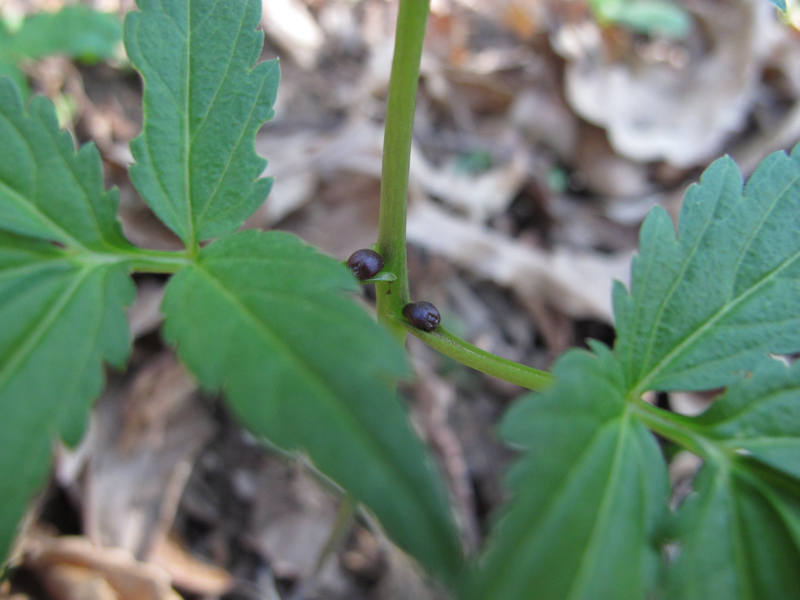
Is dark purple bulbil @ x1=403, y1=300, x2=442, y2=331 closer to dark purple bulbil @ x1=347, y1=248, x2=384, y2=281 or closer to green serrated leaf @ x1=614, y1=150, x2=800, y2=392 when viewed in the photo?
dark purple bulbil @ x1=347, y1=248, x2=384, y2=281

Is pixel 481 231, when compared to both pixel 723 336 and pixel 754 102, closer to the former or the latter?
pixel 723 336

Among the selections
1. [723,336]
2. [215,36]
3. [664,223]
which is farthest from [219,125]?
[723,336]

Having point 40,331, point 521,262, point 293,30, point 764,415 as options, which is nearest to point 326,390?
point 40,331

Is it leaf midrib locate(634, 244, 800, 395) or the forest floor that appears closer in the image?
leaf midrib locate(634, 244, 800, 395)

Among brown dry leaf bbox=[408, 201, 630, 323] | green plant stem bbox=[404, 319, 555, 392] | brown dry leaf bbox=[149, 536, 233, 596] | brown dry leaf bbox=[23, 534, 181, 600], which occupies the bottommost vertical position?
brown dry leaf bbox=[23, 534, 181, 600]

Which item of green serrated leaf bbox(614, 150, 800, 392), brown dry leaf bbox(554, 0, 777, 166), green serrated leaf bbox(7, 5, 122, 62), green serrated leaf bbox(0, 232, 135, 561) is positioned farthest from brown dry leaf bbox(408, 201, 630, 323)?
green serrated leaf bbox(7, 5, 122, 62)

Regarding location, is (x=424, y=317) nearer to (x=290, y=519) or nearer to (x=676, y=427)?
(x=676, y=427)
